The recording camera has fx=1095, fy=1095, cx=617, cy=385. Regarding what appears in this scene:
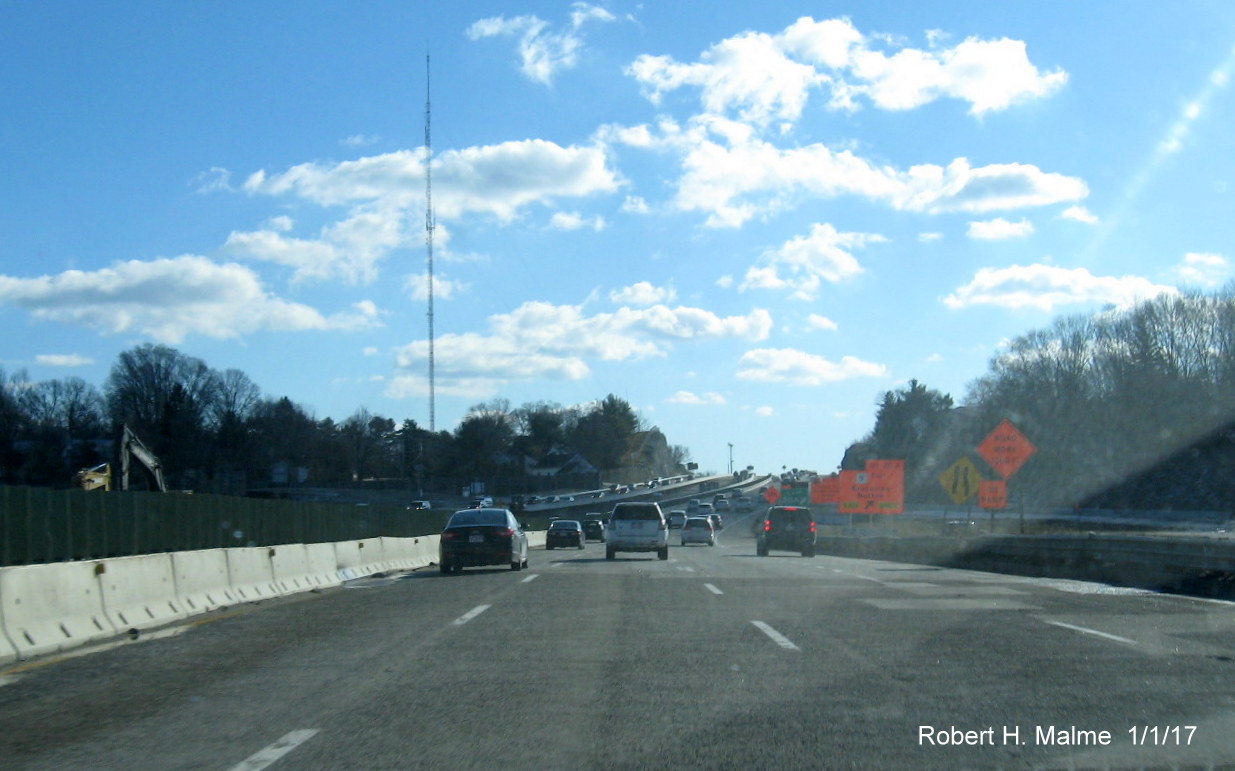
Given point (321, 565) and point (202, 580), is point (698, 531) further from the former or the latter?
point (202, 580)

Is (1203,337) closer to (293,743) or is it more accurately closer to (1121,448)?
(1121,448)

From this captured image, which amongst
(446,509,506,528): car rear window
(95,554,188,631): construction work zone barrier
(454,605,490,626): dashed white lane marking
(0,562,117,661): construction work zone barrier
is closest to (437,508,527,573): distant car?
(446,509,506,528): car rear window

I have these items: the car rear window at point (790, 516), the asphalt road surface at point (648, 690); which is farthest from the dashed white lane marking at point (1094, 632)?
the car rear window at point (790, 516)

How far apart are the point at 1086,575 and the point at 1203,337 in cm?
5343

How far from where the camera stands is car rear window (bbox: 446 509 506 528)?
2498 centimetres

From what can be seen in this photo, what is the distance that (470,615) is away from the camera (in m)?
14.4

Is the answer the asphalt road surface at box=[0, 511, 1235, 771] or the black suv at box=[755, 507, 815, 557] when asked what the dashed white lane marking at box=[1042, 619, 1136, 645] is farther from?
the black suv at box=[755, 507, 815, 557]

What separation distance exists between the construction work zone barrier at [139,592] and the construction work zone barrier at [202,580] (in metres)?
0.26

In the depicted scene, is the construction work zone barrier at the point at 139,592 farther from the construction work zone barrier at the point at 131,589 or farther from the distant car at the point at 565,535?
the distant car at the point at 565,535

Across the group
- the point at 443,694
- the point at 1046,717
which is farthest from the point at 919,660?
the point at 443,694

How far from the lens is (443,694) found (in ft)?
27.9

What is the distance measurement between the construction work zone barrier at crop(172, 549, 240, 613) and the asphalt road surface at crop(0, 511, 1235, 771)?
82cm

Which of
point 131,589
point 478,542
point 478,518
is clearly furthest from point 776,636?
point 478,518

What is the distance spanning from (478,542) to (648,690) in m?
16.4
